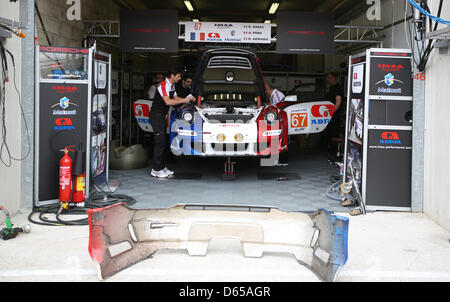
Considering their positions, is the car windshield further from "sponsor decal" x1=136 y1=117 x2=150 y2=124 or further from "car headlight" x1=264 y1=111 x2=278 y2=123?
"sponsor decal" x1=136 y1=117 x2=150 y2=124

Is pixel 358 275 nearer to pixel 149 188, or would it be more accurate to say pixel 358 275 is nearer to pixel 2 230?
pixel 2 230

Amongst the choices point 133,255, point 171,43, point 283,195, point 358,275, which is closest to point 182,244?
point 133,255

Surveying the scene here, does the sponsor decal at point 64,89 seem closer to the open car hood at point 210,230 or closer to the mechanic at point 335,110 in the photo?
the open car hood at point 210,230

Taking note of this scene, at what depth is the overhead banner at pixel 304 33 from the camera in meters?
9.37

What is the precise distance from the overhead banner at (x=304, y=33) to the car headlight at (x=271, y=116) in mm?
2909

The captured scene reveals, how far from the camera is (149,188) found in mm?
6457

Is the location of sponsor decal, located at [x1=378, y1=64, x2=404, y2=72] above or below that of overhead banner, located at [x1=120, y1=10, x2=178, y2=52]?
below

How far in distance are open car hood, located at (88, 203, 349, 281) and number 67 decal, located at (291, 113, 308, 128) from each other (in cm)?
379

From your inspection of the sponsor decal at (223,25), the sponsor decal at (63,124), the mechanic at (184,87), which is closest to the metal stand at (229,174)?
the mechanic at (184,87)

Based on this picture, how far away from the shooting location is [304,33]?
941 centimetres

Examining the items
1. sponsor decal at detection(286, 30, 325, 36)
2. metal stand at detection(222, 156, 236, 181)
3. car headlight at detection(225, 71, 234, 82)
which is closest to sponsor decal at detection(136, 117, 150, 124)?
car headlight at detection(225, 71, 234, 82)

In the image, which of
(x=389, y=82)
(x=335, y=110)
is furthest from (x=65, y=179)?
(x=335, y=110)

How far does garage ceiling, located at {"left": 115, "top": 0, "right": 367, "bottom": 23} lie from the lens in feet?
44.1

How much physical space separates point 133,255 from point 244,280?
96 centimetres
